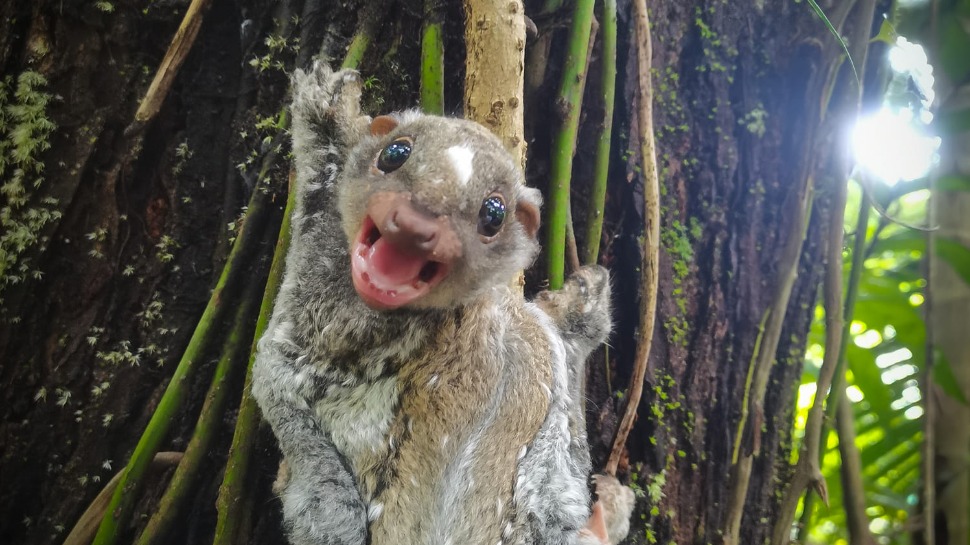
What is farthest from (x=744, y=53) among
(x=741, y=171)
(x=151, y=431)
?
(x=151, y=431)

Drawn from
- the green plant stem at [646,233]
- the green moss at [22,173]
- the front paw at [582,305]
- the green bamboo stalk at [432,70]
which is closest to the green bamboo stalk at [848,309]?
the green plant stem at [646,233]

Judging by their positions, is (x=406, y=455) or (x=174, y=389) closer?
(x=406, y=455)

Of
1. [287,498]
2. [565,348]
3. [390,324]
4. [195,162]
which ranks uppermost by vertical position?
[195,162]

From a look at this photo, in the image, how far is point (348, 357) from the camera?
79.0 inches

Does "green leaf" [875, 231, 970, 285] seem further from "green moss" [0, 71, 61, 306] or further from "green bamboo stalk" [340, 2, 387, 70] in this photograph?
"green moss" [0, 71, 61, 306]

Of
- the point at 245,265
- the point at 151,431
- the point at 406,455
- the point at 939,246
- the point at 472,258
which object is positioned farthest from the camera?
the point at 939,246

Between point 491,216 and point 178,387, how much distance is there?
139cm

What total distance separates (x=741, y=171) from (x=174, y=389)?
2.78 m

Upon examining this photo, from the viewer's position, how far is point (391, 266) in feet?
4.97

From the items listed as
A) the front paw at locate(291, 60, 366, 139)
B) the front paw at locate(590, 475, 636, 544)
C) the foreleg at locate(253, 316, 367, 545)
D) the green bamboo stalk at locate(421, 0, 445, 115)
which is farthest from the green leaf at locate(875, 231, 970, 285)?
the foreleg at locate(253, 316, 367, 545)

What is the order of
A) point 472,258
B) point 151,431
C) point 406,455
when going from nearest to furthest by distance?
point 472,258 < point 406,455 < point 151,431

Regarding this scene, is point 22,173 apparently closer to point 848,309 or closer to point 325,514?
point 325,514

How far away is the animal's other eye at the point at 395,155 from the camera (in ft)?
Answer: 5.98

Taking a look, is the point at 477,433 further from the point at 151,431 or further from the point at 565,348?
the point at 151,431
